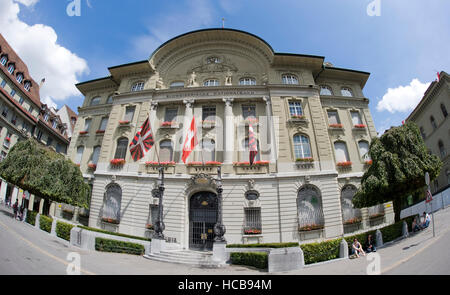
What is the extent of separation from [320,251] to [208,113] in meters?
16.4

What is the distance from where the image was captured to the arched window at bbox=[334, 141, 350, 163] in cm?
2074

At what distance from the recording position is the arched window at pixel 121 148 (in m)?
22.0

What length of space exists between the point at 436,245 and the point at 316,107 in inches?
575

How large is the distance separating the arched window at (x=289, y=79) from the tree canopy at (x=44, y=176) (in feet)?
76.2

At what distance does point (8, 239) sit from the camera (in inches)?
495

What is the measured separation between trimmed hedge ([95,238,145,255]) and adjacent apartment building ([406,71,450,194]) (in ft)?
114

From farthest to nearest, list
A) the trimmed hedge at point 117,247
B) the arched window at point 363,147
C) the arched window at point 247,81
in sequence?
the arched window at point 247,81 < the arched window at point 363,147 < the trimmed hedge at point 117,247

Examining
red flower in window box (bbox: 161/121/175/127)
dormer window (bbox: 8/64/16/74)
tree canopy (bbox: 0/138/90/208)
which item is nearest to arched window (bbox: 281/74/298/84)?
red flower in window box (bbox: 161/121/175/127)

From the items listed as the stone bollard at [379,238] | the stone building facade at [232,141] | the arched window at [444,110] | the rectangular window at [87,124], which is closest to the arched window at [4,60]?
the stone building facade at [232,141]

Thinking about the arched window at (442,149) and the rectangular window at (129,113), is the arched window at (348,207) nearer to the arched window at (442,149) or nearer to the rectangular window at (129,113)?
the arched window at (442,149)

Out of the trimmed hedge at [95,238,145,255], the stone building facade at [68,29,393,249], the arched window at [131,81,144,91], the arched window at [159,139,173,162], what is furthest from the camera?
the arched window at [131,81,144,91]

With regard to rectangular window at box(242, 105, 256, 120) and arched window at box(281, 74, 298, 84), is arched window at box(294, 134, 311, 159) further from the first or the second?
arched window at box(281, 74, 298, 84)

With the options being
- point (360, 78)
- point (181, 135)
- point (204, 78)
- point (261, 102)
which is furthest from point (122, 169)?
point (360, 78)
